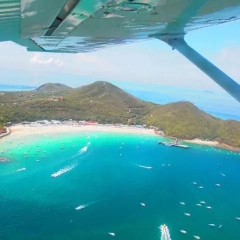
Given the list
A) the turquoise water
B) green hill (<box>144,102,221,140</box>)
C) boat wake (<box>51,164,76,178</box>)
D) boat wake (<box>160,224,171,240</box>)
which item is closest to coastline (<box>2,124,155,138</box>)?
the turquoise water

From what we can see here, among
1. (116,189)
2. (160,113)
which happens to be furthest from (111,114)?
(116,189)

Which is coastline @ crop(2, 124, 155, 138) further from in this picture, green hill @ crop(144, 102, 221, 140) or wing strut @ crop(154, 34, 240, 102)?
wing strut @ crop(154, 34, 240, 102)

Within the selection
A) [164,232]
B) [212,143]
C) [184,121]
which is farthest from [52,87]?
[164,232]

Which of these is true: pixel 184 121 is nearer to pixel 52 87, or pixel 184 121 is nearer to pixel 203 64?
pixel 52 87

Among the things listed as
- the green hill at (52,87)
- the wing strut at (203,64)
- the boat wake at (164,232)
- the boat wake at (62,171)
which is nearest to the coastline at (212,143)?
the boat wake at (62,171)

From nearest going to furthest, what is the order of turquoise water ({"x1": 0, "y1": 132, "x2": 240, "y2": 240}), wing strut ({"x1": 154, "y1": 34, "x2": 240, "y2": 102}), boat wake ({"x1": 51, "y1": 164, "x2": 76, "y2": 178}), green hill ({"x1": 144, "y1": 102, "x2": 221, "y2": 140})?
wing strut ({"x1": 154, "y1": 34, "x2": 240, "y2": 102}) → turquoise water ({"x1": 0, "y1": 132, "x2": 240, "y2": 240}) → boat wake ({"x1": 51, "y1": 164, "x2": 76, "y2": 178}) → green hill ({"x1": 144, "y1": 102, "x2": 221, "y2": 140})

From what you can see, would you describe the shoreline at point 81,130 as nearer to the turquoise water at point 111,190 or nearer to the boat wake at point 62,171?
the turquoise water at point 111,190
